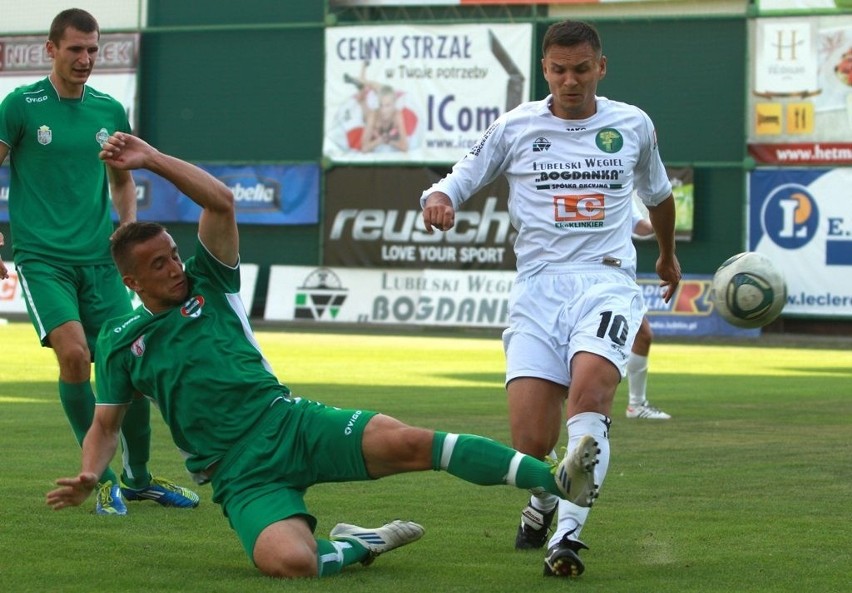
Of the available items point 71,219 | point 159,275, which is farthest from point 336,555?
point 71,219

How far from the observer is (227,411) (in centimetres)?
665

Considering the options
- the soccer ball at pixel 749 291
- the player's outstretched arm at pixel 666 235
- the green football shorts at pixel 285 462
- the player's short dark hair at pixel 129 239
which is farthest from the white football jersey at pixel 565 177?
the soccer ball at pixel 749 291

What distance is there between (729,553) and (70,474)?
446 cm

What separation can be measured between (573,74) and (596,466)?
175 centimetres

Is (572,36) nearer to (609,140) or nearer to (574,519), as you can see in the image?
(609,140)

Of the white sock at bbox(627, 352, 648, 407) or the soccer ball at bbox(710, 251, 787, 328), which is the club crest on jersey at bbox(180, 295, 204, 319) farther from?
the white sock at bbox(627, 352, 648, 407)

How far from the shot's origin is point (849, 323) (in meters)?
31.5

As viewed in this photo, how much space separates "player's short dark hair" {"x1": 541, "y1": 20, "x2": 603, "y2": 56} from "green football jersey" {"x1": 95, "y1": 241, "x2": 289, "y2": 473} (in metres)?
1.73

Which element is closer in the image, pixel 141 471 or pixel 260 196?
pixel 141 471

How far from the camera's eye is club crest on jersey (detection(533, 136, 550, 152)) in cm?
712

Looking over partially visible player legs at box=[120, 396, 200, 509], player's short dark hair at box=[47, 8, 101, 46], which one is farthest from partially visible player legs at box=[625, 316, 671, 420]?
player's short dark hair at box=[47, 8, 101, 46]

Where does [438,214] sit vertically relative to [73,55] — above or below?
below

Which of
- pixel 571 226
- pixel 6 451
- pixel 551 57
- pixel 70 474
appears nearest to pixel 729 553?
pixel 571 226

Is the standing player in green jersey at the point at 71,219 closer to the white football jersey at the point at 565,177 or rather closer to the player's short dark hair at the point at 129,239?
the player's short dark hair at the point at 129,239
